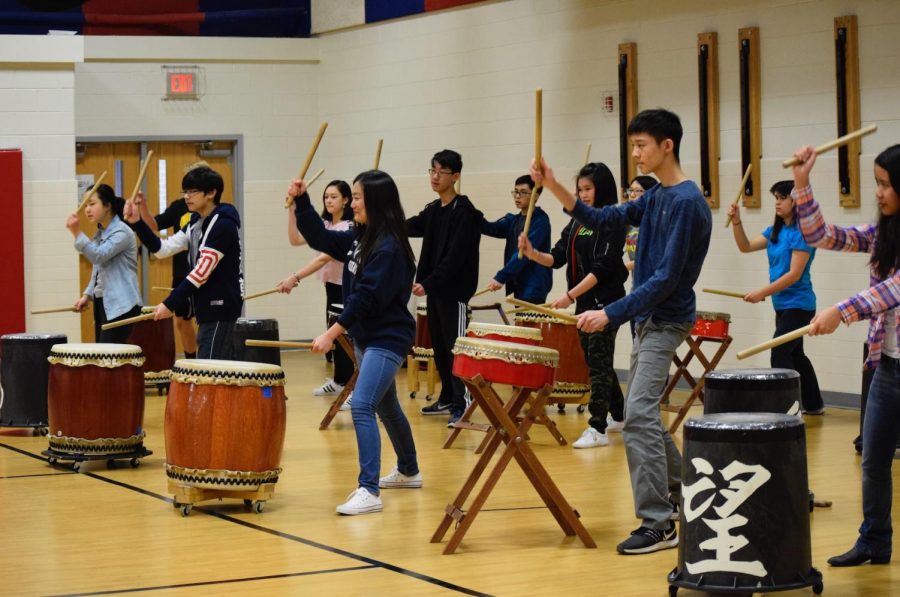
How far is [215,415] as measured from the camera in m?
6.08

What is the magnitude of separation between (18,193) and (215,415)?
7.00 metres

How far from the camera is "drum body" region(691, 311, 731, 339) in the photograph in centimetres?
873

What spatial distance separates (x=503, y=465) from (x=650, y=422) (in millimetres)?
634

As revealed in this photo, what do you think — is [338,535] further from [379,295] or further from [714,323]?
[714,323]

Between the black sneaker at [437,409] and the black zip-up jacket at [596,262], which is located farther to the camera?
the black sneaker at [437,409]

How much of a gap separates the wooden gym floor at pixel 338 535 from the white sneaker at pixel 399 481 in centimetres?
6

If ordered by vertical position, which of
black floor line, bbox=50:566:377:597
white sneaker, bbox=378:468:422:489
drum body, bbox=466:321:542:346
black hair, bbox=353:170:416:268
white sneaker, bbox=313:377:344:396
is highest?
black hair, bbox=353:170:416:268

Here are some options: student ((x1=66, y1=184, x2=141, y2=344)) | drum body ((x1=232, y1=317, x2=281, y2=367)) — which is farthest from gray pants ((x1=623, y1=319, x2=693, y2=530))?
drum body ((x1=232, y1=317, x2=281, y2=367))

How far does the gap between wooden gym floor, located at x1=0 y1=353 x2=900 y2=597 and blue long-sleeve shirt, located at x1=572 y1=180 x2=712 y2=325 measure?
3.19 feet

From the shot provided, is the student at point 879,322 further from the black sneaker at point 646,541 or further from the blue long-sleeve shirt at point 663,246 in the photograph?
the black sneaker at point 646,541

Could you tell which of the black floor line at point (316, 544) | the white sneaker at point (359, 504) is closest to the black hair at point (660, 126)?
the black floor line at point (316, 544)

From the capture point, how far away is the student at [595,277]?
738cm

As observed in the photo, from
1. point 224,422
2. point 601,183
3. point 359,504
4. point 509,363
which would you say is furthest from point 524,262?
point 509,363

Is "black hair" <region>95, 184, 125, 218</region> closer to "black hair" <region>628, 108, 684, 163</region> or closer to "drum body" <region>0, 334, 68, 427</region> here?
"drum body" <region>0, 334, 68, 427</region>
